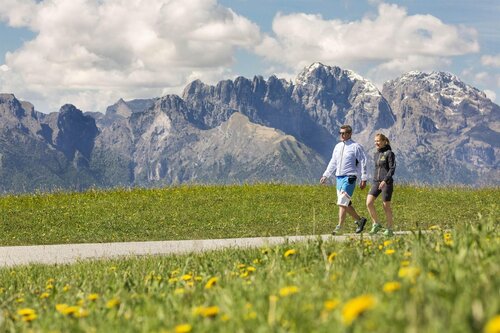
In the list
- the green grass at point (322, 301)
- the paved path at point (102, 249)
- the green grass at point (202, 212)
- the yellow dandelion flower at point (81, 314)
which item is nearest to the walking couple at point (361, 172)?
the green grass at point (202, 212)

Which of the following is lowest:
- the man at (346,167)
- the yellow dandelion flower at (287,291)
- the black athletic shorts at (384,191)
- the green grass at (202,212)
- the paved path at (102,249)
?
the paved path at (102,249)

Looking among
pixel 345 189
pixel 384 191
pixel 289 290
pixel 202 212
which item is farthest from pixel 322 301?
pixel 202 212

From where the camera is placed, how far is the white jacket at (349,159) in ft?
52.6

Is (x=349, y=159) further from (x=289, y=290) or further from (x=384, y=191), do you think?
(x=289, y=290)

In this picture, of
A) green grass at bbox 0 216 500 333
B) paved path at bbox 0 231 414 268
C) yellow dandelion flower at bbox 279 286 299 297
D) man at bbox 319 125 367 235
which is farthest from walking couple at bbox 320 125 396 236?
yellow dandelion flower at bbox 279 286 299 297

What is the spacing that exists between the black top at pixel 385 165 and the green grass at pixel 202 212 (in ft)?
4.75

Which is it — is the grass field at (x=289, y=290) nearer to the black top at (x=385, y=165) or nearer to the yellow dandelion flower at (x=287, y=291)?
the yellow dandelion flower at (x=287, y=291)

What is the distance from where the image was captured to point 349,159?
1605 cm

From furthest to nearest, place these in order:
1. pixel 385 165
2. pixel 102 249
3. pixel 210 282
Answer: pixel 385 165 < pixel 102 249 < pixel 210 282

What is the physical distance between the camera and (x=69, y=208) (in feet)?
73.1

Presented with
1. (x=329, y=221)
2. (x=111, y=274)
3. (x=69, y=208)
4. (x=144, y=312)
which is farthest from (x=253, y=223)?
(x=144, y=312)

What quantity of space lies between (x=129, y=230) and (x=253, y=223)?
377 centimetres

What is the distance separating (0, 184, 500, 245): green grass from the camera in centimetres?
1844

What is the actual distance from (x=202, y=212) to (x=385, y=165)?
770 centimetres
